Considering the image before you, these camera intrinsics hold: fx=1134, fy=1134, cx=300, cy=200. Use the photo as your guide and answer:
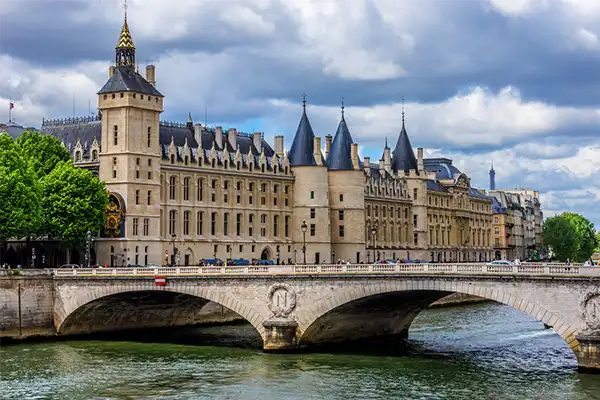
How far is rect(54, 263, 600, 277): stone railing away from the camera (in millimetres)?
62031

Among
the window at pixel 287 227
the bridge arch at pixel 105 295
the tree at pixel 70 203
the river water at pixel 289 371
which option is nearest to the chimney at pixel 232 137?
the window at pixel 287 227

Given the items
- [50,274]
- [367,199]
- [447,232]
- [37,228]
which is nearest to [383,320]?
[50,274]

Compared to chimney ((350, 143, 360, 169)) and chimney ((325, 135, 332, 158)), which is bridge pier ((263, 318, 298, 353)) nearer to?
chimney ((350, 143, 360, 169))

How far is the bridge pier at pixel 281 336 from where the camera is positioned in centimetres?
7119

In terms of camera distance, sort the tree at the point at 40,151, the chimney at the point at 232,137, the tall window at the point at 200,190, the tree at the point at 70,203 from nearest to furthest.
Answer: the tree at the point at 70,203 < the tree at the point at 40,151 < the tall window at the point at 200,190 < the chimney at the point at 232,137

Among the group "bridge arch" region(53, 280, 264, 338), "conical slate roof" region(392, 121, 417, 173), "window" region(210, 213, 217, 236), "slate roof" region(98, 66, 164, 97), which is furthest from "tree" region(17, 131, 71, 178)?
"conical slate roof" region(392, 121, 417, 173)

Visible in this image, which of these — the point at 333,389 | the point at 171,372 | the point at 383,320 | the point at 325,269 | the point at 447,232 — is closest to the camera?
the point at 333,389

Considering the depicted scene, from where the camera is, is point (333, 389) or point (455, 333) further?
point (455, 333)

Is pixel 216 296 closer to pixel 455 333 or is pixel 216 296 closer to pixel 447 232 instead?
pixel 455 333

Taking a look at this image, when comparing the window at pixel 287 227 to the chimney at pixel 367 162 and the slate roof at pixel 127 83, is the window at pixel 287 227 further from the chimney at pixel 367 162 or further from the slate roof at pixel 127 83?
the slate roof at pixel 127 83

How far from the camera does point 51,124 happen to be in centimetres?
12456

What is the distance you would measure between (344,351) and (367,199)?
253 ft

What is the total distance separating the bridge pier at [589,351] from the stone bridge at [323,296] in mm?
54

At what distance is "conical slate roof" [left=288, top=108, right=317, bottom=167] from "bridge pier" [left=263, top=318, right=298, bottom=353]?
206ft
